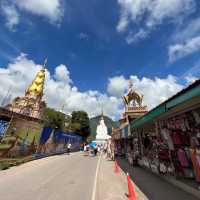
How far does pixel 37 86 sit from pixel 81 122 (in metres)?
20.6

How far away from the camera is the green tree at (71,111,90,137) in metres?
59.2

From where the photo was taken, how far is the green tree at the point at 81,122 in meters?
59.2

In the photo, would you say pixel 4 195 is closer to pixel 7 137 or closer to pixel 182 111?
pixel 182 111

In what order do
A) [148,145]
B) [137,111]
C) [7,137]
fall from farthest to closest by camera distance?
1. [137,111]
2. [7,137]
3. [148,145]

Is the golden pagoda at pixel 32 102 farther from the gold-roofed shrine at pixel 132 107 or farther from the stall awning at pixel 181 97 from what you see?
the stall awning at pixel 181 97

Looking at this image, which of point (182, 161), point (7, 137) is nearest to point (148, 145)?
point (182, 161)

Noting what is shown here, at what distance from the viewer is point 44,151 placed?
882 inches

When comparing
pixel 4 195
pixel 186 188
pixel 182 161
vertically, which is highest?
pixel 182 161

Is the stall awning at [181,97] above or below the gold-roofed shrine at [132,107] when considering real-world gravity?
below

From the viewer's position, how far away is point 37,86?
186 ft

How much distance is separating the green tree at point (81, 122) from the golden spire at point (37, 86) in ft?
49.4

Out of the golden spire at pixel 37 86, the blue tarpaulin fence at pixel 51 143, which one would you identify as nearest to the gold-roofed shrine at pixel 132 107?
the blue tarpaulin fence at pixel 51 143

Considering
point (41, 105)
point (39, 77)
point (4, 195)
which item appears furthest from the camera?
point (39, 77)

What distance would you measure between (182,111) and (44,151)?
20.1 m
